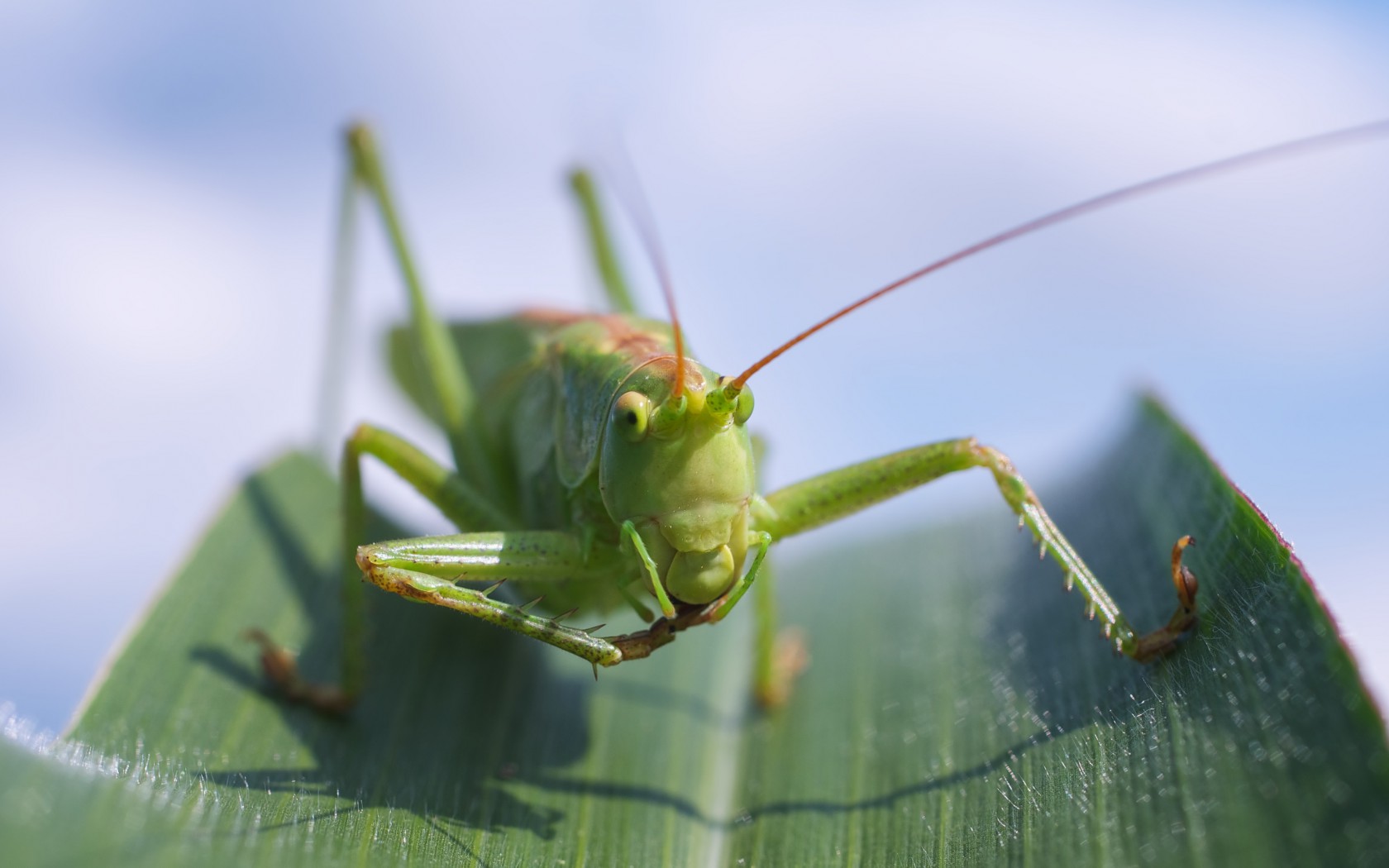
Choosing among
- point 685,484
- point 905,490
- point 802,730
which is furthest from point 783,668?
point 685,484

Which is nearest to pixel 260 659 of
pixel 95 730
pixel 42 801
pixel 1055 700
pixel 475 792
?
pixel 95 730

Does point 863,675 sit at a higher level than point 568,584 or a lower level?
lower

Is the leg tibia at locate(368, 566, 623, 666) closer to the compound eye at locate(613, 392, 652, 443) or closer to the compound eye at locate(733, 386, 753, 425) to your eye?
the compound eye at locate(613, 392, 652, 443)

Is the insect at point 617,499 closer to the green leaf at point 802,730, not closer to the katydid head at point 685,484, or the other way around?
the katydid head at point 685,484

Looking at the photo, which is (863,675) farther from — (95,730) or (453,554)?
(95,730)

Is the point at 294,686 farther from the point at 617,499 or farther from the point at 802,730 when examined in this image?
the point at 802,730

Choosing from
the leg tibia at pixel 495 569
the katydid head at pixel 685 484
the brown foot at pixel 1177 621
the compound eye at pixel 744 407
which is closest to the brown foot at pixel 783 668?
the leg tibia at pixel 495 569

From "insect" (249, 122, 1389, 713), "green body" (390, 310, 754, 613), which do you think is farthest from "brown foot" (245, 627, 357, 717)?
"green body" (390, 310, 754, 613)
